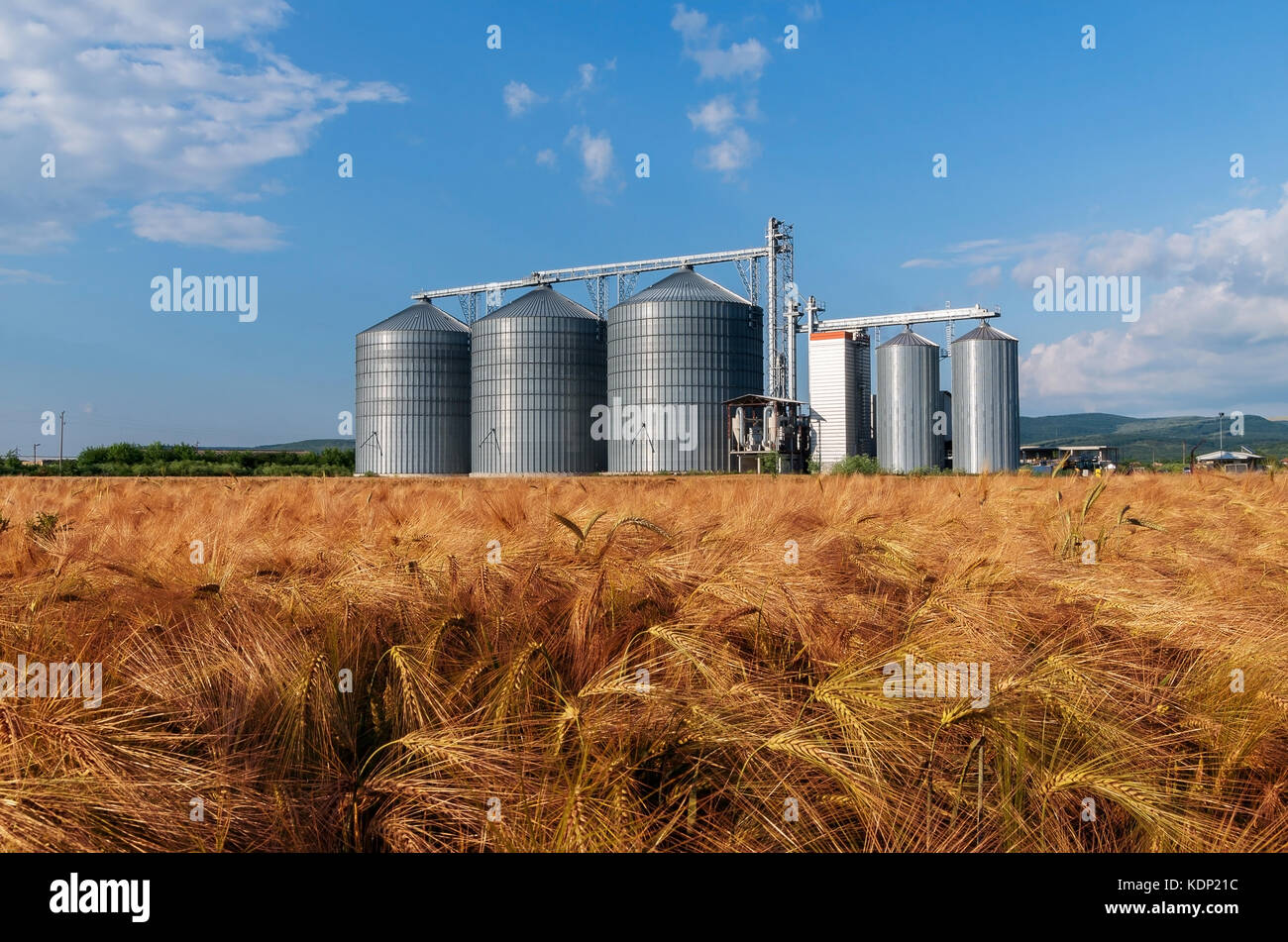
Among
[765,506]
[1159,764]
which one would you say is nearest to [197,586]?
[1159,764]

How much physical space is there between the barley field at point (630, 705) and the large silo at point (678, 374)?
56996 mm

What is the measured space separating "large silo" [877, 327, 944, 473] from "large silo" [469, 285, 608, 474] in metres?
25.0

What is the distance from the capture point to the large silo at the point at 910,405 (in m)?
67.4

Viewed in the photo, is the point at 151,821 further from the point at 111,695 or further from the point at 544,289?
the point at 544,289

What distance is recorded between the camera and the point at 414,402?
7219cm

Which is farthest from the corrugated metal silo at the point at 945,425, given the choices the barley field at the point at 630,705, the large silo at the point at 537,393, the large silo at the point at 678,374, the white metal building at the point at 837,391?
the barley field at the point at 630,705

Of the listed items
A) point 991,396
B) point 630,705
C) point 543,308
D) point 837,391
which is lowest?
point 630,705

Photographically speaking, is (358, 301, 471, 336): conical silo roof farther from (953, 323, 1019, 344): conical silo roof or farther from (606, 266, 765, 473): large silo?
(953, 323, 1019, 344): conical silo roof

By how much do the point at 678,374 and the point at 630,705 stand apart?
6117cm

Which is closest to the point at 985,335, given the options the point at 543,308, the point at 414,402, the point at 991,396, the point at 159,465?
the point at 991,396

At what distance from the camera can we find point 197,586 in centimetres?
385

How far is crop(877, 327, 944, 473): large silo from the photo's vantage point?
221 ft

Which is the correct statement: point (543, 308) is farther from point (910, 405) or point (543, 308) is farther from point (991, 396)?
point (991, 396)

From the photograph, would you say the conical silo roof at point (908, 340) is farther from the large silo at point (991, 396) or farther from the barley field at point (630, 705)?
the barley field at point (630, 705)
